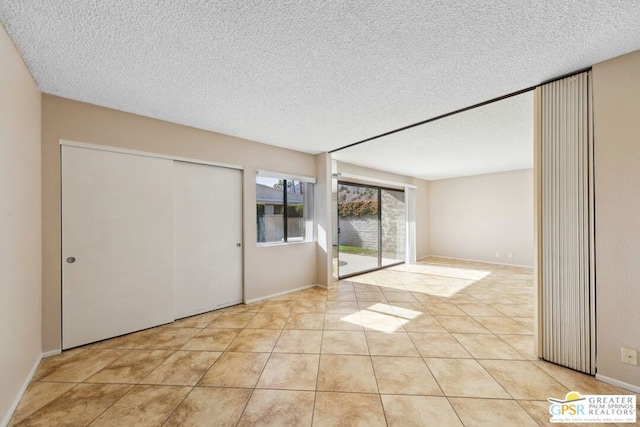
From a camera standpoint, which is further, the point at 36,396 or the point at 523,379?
the point at 523,379

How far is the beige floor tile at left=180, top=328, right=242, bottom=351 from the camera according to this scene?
233 centimetres

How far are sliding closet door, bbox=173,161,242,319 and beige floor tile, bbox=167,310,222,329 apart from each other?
7 centimetres

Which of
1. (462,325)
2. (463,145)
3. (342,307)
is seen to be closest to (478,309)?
(462,325)

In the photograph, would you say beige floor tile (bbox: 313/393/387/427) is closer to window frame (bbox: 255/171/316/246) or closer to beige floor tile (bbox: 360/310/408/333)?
beige floor tile (bbox: 360/310/408/333)

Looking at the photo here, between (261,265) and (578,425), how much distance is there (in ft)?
11.1

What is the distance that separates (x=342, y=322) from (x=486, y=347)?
1.47 metres

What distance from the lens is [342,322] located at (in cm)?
287

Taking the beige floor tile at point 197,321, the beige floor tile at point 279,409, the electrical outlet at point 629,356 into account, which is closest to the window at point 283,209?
the beige floor tile at point 197,321

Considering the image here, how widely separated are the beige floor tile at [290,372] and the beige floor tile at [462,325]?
165 cm

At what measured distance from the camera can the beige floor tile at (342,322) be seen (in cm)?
271

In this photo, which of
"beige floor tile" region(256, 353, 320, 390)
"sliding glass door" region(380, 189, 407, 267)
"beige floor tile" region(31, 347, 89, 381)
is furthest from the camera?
"sliding glass door" region(380, 189, 407, 267)

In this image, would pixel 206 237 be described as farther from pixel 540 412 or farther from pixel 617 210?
pixel 617 210

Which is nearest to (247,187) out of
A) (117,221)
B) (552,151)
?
(117,221)

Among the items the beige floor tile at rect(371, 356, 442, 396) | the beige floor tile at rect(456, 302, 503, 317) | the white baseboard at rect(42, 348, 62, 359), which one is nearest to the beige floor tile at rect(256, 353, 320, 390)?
the beige floor tile at rect(371, 356, 442, 396)
